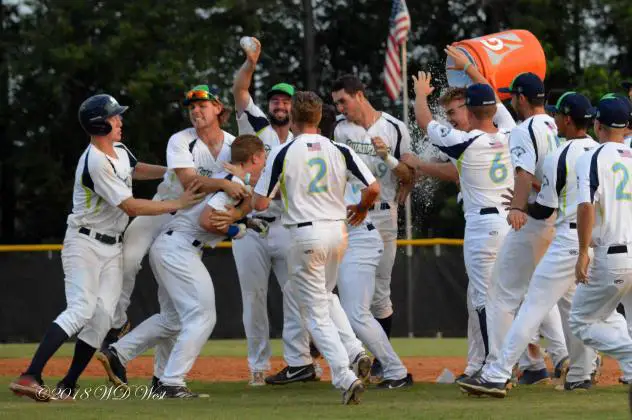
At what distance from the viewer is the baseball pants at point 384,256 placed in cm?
1209

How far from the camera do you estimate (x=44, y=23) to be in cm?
3409

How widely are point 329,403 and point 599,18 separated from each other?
2762cm

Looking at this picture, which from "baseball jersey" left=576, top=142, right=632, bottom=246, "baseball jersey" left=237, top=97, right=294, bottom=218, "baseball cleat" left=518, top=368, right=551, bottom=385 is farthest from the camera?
"baseball jersey" left=237, top=97, right=294, bottom=218

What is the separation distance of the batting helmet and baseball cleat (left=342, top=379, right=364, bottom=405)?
9.63 feet

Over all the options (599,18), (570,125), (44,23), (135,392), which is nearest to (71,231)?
(135,392)

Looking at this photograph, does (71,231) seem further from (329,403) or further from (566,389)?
(566,389)

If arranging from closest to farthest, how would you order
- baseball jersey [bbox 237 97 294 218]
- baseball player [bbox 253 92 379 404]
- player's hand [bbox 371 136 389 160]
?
baseball player [bbox 253 92 379 404]
player's hand [bbox 371 136 389 160]
baseball jersey [bbox 237 97 294 218]

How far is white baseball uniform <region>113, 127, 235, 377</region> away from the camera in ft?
36.3

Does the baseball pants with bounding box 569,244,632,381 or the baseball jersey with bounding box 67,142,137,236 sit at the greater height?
the baseball jersey with bounding box 67,142,137,236

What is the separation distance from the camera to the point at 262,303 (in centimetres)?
1237

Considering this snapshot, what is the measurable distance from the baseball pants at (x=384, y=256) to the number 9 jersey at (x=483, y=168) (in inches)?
38.8

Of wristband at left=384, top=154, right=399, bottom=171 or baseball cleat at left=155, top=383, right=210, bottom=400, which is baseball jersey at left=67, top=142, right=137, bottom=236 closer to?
baseball cleat at left=155, top=383, right=210, bottom=400

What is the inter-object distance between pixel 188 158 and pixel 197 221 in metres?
0.51

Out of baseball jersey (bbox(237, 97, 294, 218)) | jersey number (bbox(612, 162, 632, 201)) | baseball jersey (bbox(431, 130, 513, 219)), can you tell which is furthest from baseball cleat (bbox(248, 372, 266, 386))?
jersey number (bbox(612, 162, 632, 201))
